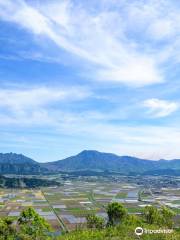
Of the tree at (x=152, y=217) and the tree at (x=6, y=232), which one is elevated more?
the tree at (x=152, y=217)

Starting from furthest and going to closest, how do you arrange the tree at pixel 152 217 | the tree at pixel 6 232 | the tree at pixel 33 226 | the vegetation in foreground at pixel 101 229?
the tree at pixel 152 217 < the tree at pixel 33 226 < the tree at pixel 6 232 < the vegetation in foreground at pixel 101 229

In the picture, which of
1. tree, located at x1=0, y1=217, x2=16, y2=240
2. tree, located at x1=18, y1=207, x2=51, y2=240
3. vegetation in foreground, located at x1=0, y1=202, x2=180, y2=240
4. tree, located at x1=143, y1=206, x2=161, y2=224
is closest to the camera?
vegetation in foreground, located at x1=0, y1=202, x2=180, y2=240

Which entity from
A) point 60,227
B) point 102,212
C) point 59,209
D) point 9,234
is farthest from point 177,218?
point 9,234

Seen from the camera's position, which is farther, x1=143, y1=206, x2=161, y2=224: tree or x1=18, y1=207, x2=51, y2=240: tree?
x1=143, y1=206, x2=161, y2=224: tree

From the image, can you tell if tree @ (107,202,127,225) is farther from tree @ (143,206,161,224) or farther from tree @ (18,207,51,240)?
tree @ (18,207,51,240)

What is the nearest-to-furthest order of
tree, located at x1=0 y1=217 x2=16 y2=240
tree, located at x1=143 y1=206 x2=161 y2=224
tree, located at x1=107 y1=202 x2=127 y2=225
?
tree, located at x1=0 y1=217 x2=16 y2=240 → tree, located at x1=143 y1=206 x2=161 y2=224 → tree, located at x1=107 y1=202 x2=127 y2=225

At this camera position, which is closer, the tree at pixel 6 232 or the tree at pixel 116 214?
the tree at pixel 6 232

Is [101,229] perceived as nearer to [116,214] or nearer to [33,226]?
[116,214]

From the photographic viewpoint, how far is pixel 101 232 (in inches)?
2159

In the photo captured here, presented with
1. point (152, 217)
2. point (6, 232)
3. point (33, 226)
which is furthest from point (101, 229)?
point (6, 232)

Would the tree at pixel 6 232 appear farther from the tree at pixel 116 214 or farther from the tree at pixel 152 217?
the tree at pixel 152 217

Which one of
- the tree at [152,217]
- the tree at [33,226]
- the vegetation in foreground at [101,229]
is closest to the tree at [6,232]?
the vegetation in foreground at [101,229]

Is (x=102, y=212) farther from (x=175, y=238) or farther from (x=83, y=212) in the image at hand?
(x=175, y=238)

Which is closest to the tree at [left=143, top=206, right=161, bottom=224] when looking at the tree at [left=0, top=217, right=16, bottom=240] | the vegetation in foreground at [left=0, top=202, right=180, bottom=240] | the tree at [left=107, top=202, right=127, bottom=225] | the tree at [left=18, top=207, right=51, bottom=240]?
the vegetation in foreground at [left=0, top=202, right=180, bottom=240]
